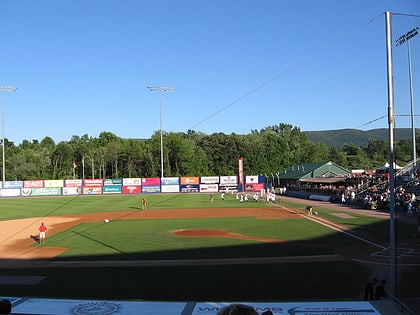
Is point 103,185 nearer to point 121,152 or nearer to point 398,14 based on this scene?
point 121,152

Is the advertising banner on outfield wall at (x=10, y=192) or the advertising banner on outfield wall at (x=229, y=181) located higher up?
the advertising banner on outfield wall at (x=229, y=181)

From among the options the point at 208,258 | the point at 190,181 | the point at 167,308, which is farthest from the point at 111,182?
the point at 167,308

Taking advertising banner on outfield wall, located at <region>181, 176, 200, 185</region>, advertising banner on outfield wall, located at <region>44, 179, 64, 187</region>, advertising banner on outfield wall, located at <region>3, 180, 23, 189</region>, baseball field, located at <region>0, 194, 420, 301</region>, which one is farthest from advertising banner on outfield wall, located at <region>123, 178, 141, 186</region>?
baseball field, located at <region>0, 194, 420, 301</region>

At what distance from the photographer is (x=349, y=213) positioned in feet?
125

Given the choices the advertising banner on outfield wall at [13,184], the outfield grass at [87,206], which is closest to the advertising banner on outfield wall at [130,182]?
the advertising banner on outfield wall at [13,184]

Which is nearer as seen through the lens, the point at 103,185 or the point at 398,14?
the point at 398,14

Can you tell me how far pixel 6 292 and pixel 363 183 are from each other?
46900 mm

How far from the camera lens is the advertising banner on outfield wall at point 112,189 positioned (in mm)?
77231

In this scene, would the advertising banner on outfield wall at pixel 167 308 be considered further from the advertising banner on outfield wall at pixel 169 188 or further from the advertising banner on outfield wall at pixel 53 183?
the advertising banner on outfield wall at pixel 53 183

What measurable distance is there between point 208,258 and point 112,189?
60.7 metres

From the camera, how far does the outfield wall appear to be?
7550 cm

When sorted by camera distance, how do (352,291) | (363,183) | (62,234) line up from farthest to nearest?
(363,183), (62,234), (352,291)

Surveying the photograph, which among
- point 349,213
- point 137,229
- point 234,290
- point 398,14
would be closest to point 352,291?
point 234,290

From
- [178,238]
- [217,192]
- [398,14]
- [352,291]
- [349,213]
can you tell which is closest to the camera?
[398,14]
